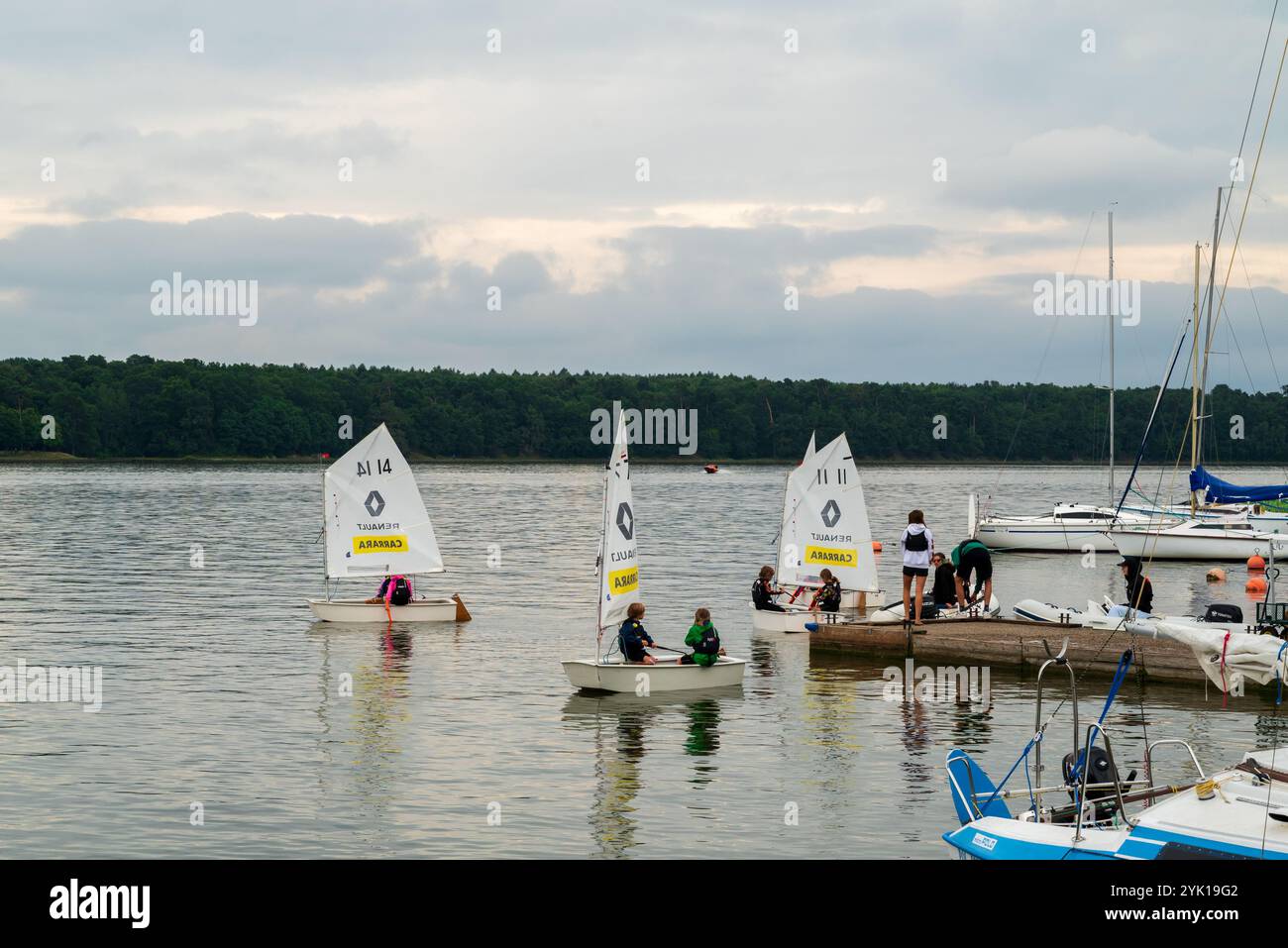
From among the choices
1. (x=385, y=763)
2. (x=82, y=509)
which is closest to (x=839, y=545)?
(x=385, y=763)

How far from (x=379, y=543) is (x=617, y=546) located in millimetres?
14602

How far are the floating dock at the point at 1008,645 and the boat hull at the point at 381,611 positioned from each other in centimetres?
1196

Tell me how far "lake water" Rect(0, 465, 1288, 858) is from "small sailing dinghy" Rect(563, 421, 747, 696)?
1.38ft

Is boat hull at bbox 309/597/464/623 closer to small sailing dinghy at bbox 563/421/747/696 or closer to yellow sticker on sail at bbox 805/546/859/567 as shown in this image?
yellow sticker on sail at bbox 805/546/859/567

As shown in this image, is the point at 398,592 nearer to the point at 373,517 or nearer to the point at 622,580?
the point at 373,517

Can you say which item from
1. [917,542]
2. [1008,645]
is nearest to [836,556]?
[917,542]

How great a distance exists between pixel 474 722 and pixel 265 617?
61.3ft

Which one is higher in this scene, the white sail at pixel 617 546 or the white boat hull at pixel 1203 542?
the white sail at pixel 617 546

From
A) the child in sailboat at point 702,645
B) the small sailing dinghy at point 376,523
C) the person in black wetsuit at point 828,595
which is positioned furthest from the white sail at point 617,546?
the small sailing dinghy at point 376,523

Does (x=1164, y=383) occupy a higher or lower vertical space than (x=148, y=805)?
higher

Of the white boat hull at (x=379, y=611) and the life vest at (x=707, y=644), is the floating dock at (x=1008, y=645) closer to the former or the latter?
the life vest at (x=707, y=644)

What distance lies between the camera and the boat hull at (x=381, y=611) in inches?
1550
